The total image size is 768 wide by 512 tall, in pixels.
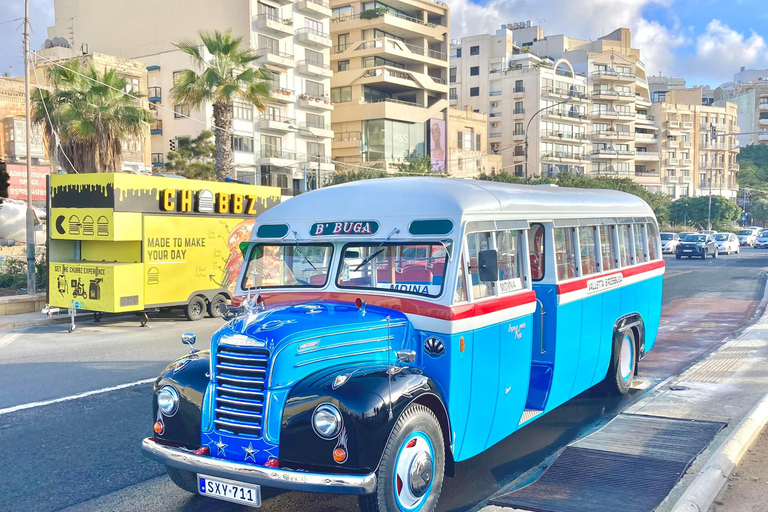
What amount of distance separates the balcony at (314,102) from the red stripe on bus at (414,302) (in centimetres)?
4569

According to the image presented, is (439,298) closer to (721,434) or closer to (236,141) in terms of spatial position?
(721,434)

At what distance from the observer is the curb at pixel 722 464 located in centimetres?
512

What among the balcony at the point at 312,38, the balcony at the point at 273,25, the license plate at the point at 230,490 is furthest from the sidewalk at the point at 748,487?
the balcony at the point at 312,38

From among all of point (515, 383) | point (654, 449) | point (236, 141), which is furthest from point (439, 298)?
point (236, 141)

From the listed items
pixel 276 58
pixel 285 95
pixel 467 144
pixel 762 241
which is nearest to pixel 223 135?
pixel 276 58

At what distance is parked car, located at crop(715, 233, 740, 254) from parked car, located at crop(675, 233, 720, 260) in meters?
3.81

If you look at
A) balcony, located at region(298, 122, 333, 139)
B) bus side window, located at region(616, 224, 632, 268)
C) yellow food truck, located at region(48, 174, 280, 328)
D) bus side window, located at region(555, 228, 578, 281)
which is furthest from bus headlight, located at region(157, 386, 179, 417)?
balcony, located at region(298, 122, 333, 139)

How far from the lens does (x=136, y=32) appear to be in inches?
2030

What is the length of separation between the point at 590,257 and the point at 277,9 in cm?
4593

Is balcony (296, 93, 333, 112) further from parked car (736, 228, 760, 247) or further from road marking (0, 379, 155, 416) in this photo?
road marking (0, 379, 155, 416)

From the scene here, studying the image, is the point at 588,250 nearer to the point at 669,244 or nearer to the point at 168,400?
the point at 168,400

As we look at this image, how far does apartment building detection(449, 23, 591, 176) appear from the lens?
77375mm

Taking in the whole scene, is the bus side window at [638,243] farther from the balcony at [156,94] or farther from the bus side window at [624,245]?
the balcony at [156,94]

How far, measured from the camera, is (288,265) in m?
6.19
